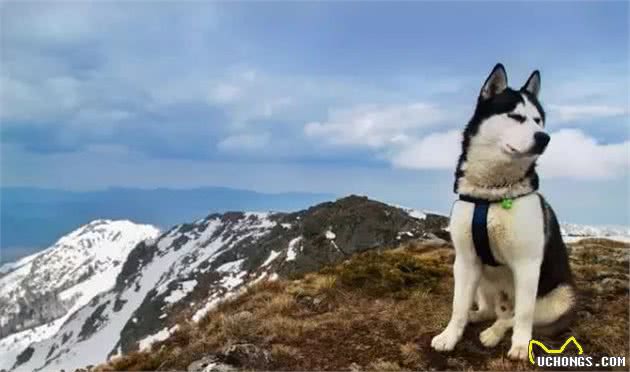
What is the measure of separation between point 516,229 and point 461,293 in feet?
4.23

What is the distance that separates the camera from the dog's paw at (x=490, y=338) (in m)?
8.65

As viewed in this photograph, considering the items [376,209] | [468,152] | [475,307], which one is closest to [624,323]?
[475,307]

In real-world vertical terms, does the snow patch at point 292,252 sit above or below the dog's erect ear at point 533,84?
below

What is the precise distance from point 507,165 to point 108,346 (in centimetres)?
18054

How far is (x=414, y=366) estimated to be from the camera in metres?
8.41

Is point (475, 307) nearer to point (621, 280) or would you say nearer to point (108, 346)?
point (621, 280)

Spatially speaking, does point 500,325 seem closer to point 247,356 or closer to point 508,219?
point 508,219

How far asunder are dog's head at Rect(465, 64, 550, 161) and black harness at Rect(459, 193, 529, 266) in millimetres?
672

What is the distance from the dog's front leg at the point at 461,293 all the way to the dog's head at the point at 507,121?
1587 millimetres

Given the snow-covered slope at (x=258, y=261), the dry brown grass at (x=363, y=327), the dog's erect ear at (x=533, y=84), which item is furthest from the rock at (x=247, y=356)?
the snow-covered slope at (x=258, y=261)

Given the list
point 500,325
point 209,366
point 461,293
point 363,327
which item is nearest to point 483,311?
point 500,325

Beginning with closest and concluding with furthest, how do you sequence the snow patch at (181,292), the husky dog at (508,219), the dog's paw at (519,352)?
the husky dog at (508,219) < the dog's paw at (519,352) < the snow patch at (181,292)

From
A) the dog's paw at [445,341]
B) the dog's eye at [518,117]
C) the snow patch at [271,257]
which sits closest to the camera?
the dog's eye at [518,117]

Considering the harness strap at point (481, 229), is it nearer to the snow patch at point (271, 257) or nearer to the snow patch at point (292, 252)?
the snow patch at point (292, 252)
